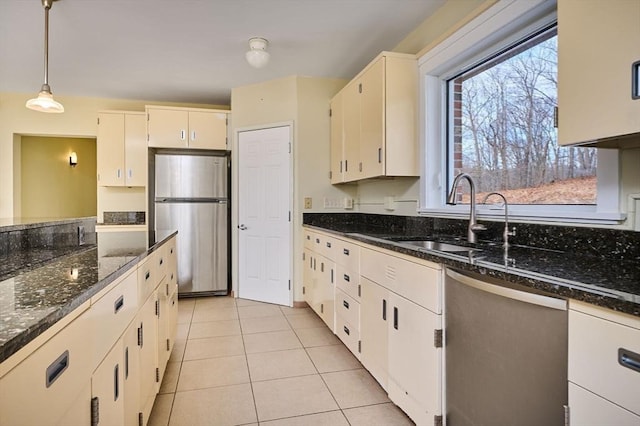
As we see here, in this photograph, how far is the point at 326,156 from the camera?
4.02 metres

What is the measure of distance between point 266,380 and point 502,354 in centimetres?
156

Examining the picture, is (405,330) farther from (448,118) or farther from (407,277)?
(448,118)

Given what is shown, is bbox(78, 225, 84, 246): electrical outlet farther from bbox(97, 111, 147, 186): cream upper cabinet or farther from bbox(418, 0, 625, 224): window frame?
bbox(97, 111, 147, 186): cream upper cabinet

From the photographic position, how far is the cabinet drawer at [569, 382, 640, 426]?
813mm

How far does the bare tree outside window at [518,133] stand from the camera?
1748 millimetres

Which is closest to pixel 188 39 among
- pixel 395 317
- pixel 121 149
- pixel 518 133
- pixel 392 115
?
pixel 392 115

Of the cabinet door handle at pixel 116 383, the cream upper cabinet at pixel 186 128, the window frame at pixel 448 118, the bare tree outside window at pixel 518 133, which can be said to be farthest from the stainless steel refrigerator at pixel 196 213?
the cabinet door handle at pixel 116 383

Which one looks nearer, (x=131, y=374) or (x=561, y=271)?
(x=561, y=271)

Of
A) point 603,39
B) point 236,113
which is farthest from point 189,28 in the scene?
point 603,39

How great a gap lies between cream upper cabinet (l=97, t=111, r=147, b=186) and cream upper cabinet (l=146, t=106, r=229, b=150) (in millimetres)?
391

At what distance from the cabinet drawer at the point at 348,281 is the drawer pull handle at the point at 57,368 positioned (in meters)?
1.78

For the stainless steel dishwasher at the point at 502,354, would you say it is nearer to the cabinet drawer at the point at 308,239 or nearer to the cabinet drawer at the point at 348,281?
the cabinet drawer at the point at 348,281

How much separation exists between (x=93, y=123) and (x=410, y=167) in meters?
4.19

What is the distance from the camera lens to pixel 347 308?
2586 millimetres
